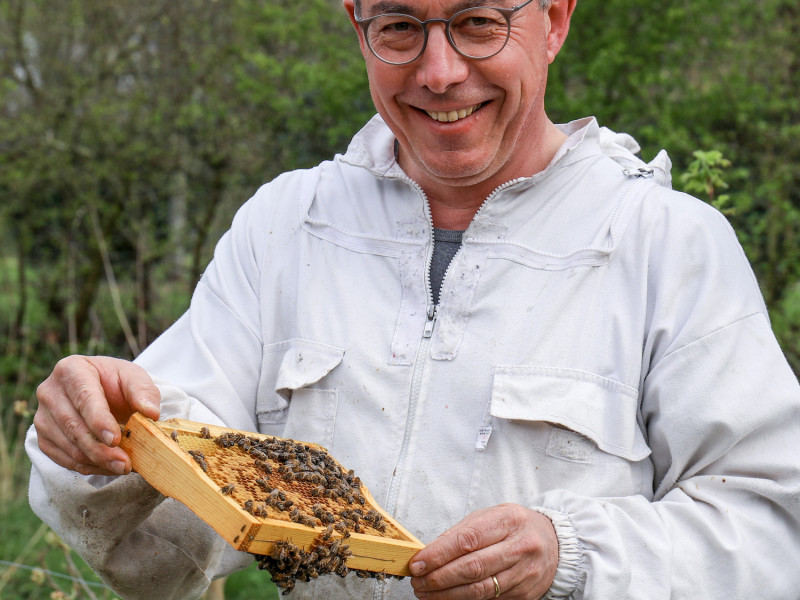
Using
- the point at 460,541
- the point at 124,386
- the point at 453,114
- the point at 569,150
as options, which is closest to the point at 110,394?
the point at 124,386

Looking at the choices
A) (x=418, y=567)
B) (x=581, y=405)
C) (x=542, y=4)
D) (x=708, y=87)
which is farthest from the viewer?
(x=708, y=87)

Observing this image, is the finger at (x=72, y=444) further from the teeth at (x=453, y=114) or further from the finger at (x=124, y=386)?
the teeth at (x=453, y=114)

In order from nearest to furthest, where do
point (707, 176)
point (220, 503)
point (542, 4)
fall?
1. point (220, 503)
2. point (542, 4)
3. point (707, 176)

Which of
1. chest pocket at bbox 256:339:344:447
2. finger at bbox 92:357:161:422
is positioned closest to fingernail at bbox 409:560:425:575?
chest pocket at bbox 256:339:344:447

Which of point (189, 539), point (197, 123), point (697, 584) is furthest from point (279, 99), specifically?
point (697, 584)

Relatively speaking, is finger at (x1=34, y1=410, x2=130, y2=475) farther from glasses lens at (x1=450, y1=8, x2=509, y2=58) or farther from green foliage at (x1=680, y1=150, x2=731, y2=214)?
green foliage at (x1=680, y1=150, x2=731, y2=214)

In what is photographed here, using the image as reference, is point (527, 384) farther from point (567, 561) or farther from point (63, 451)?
point (63, 451)
